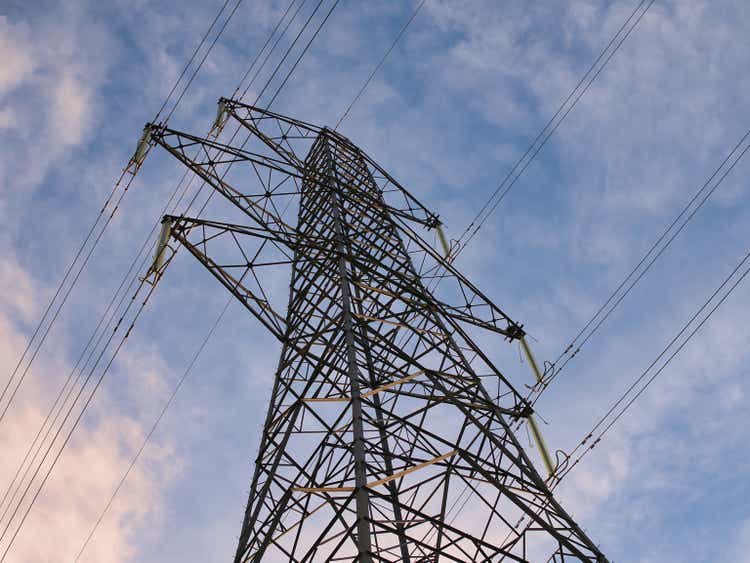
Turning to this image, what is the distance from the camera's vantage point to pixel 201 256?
9.48 metres

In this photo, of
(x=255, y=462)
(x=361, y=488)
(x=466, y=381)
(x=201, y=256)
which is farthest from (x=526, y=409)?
(x=201, y=256)

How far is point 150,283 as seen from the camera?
9.84 metres

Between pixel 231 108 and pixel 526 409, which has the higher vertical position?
pixel 231 108

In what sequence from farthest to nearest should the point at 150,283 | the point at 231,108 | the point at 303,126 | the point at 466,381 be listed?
the point at 303,126, the point at 231,108, the point at 150,283, the point at 466,381

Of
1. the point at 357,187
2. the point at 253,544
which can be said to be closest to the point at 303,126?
the point at 357,187

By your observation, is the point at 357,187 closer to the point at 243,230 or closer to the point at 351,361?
the point at 243,230

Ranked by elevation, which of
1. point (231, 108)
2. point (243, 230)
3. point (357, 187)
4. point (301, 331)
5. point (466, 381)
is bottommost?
point (466, 381)

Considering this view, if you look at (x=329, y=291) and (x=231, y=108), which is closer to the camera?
(x=329, y=291)

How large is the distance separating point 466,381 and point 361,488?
324cm

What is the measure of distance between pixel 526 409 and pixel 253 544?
15.5ft

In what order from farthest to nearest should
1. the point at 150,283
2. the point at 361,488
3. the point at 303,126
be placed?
the point at 303,126, the point at 150,283, the point at 361,488

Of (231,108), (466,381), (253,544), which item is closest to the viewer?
(253,544)

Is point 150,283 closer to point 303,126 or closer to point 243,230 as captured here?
point 243,230

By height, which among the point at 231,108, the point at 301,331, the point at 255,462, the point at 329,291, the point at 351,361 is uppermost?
the point at 231,108
